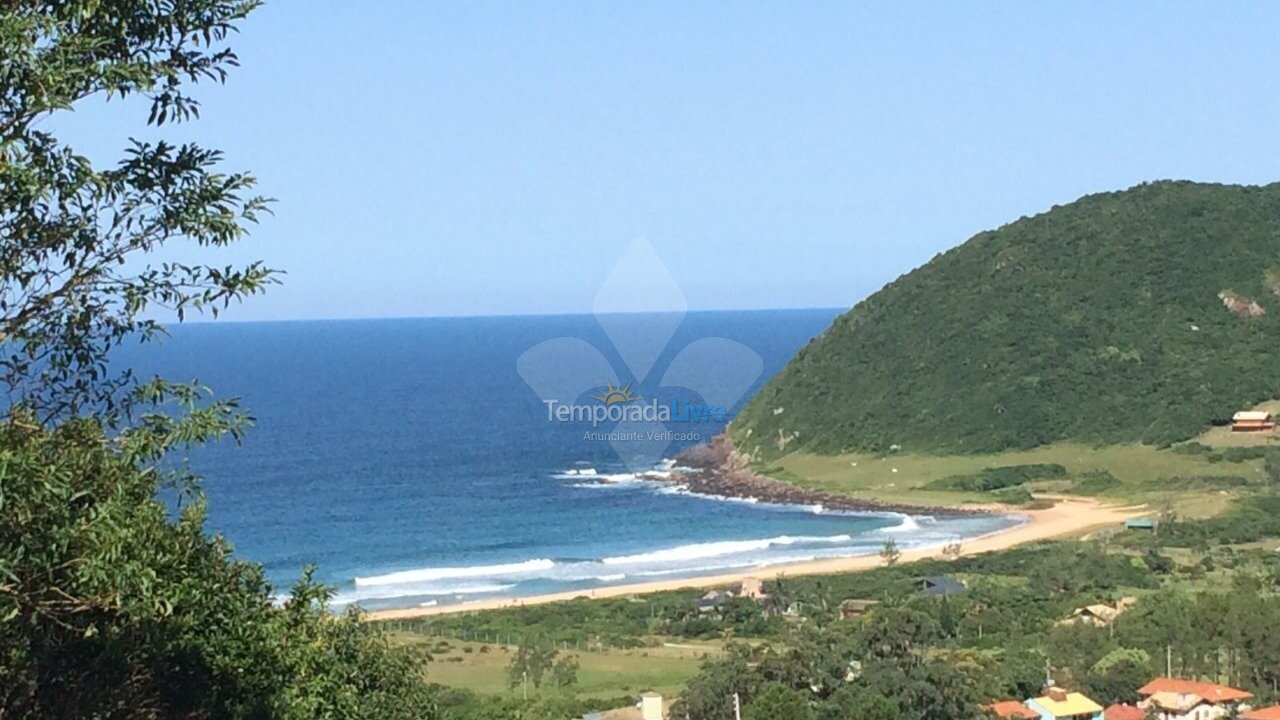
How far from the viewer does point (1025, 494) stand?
152ft

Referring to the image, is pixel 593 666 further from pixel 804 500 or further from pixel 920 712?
pixel 804 500

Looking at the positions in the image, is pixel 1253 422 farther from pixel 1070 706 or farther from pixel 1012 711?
pixel 1012 711

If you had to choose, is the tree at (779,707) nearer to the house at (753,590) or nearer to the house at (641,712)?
the house at (641,712)

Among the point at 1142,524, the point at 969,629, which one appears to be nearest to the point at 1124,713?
the point at 969,629

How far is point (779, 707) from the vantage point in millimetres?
15773

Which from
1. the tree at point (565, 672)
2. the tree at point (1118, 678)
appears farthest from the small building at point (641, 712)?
the tree at point (1118, 678)

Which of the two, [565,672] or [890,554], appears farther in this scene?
[890,554]

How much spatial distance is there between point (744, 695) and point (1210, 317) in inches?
1798

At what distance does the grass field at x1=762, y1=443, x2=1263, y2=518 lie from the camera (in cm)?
4497

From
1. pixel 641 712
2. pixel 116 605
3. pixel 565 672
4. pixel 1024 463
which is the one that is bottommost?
pixel 641 712

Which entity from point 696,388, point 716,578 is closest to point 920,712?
point 716,578

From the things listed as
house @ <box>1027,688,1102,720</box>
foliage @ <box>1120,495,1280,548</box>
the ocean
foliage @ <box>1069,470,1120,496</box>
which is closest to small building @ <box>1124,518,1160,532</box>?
foliage @ <box>1120,495,1280,548</box>

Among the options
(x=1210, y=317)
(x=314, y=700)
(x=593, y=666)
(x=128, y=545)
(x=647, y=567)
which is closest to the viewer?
(x=128, y=545)

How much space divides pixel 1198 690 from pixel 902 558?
16930 millimetres
